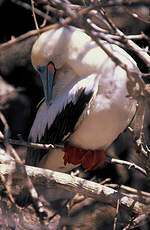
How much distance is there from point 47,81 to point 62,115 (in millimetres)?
353

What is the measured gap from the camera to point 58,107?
146 inches

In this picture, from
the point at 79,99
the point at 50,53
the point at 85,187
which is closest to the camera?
the point at 85,187

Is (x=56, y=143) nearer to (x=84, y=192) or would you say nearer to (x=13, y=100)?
(x=84, y=192)

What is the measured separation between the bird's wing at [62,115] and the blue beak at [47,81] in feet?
0.21

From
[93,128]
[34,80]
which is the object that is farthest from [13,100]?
[93,128]

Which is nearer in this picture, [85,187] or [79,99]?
[85,187]

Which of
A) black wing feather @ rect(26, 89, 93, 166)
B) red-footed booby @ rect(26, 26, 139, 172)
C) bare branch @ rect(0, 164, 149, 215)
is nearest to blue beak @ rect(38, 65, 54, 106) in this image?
red-footed booby @ rect(26, 26, 139, 172)

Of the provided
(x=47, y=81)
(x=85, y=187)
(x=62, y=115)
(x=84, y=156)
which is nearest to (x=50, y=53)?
(x=47, y=81)

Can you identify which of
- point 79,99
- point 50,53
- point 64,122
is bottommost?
point 64,122

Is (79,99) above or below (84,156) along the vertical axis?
above

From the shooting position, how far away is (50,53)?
3.80 meters

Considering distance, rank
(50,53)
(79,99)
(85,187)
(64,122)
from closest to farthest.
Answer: (85,187), (79,99), (64,122), (50,53)

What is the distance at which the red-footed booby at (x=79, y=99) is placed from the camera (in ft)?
11.3

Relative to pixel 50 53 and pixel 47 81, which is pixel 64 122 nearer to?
pixel 47 81
